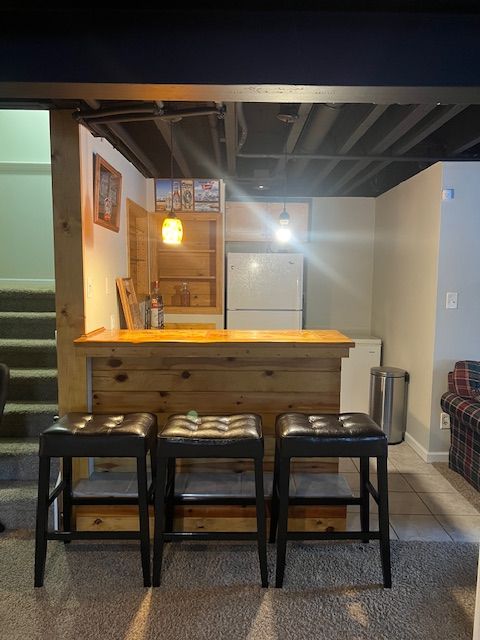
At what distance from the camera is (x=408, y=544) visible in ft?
7.93

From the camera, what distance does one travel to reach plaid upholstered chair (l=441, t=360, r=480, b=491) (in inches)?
120

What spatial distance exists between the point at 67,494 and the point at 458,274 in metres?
3.16

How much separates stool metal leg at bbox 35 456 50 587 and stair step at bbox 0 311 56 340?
1734 millimetres

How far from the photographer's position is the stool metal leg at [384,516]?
6.64 ft

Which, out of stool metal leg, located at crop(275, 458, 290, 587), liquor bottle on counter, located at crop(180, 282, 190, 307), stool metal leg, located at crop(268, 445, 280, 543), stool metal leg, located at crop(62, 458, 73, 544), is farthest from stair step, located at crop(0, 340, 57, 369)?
stool metal leg, located at crop(275, 458, 290, 587)

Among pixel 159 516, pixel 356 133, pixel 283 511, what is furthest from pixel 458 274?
pixel 159 516

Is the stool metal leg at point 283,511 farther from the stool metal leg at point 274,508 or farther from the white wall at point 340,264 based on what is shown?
the white wall at point 340,264

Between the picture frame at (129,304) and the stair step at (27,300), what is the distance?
29.1 inches

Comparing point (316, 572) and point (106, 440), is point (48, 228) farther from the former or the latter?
point (316, 572)

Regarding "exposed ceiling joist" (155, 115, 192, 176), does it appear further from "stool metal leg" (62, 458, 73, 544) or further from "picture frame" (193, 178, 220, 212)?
"stool metal leg" (62, 458, 73, 544)

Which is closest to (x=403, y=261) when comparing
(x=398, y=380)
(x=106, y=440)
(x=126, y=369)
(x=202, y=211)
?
(x=398, y=380)

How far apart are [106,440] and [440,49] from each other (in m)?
2.18

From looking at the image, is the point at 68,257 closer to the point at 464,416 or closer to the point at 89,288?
the point at 89,288

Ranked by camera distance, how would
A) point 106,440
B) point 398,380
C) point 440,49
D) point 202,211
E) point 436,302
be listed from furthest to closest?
point 202,211 < point 398,380 < point 436,302 < point 106,440 < point 440,49
